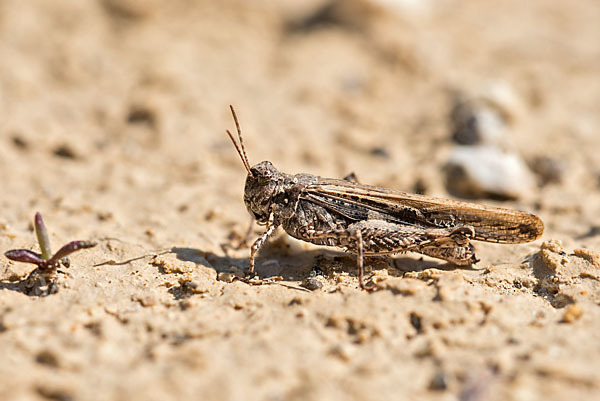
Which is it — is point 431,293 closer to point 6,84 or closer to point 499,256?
point 499,256

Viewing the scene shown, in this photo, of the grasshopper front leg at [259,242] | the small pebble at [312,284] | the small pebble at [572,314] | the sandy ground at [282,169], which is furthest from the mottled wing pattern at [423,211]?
the small pebble at [572,314]

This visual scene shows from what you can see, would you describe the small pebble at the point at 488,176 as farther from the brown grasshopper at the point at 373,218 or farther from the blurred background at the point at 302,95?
the brown grasshopper at the point at 373,218

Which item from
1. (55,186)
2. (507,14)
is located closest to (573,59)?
(507,14)

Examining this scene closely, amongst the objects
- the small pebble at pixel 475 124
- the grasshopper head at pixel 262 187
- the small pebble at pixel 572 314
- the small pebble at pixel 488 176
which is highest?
the small pebble at pixel 475 124


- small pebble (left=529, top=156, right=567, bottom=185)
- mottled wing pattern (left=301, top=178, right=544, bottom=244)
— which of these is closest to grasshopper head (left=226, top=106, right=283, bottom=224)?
mottled wing pattern (left=301, top=178, right=544, bottom=244)

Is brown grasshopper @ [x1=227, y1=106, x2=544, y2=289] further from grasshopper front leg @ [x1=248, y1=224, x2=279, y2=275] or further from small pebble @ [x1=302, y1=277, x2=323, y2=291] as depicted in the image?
small pebble @ [x1=302, y1=277, x2=323, y2=291]

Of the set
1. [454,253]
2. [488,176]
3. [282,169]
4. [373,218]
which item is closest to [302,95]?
[282,169]
